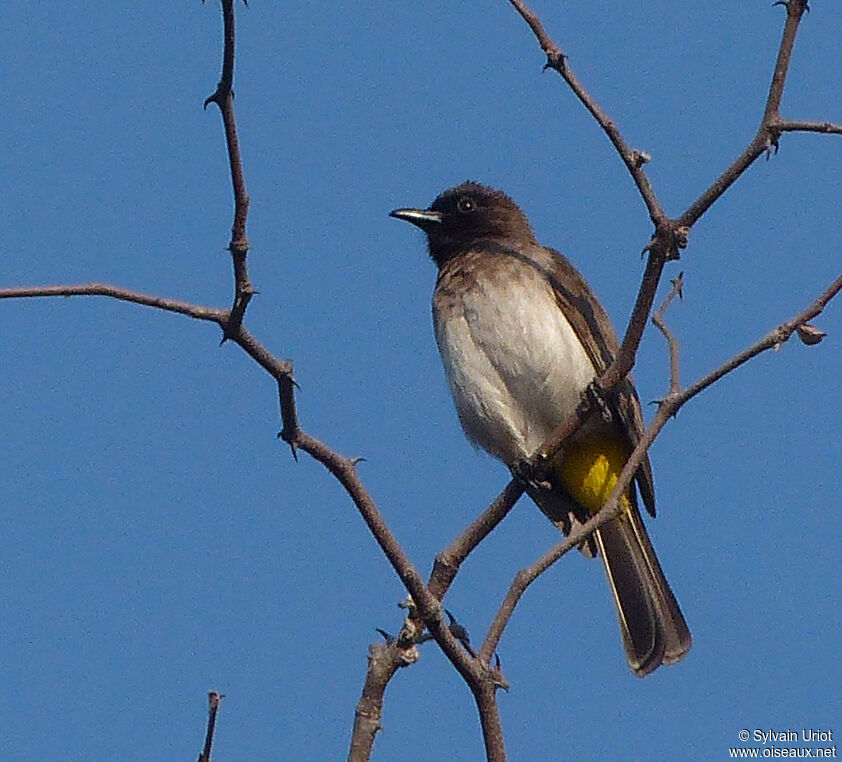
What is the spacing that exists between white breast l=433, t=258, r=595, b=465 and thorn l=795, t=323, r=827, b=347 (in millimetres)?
2347

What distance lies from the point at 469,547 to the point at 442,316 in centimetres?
231

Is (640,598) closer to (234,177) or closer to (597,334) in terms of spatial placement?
(597,334)

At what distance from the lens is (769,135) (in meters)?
3.14

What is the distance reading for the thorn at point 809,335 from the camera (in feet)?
11.0

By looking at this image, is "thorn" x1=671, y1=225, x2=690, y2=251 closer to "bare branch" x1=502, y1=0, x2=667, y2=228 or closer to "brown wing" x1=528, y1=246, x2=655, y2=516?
"bare branch" x1=502, y1=0, x2=667, y2=228

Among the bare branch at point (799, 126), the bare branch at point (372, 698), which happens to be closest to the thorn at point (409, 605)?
the bare branch at point (372, 698)

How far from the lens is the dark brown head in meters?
6.82

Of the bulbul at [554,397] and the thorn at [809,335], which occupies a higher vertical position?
the bulbul at [554,397]

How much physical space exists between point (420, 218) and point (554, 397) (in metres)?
1.57

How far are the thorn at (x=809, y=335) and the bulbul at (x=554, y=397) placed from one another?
6.96 feet

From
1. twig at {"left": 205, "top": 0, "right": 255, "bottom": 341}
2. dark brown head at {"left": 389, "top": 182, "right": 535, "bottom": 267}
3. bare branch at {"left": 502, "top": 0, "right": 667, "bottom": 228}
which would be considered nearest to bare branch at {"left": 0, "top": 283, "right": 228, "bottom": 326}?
twig at {"left": 205, "top": 0, "right": 255, "bottom": 341}

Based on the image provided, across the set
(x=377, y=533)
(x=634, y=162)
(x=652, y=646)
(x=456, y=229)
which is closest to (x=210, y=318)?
(x=377, y=533)

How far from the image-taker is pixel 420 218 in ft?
22.8

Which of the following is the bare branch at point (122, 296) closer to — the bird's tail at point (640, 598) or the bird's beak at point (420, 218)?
the bird's tail at point (640, 598)
